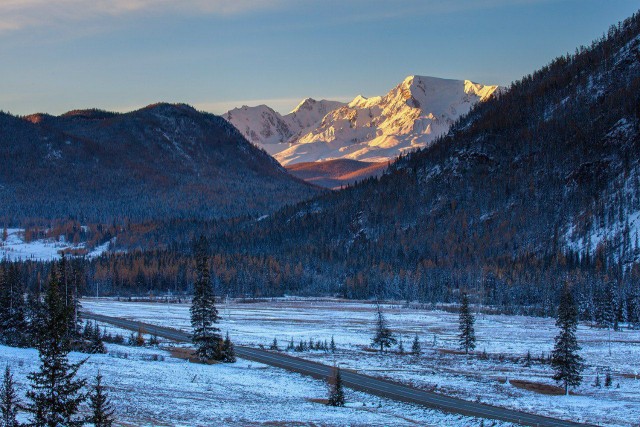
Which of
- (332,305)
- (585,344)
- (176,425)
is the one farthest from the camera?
(332,305)

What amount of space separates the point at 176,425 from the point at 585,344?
207 ft

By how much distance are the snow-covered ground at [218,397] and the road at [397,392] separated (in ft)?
5.69

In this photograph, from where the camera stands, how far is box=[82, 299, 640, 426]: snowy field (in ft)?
183

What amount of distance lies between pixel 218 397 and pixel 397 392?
43.5 ft

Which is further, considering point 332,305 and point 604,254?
point 604,254

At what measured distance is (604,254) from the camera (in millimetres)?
178250

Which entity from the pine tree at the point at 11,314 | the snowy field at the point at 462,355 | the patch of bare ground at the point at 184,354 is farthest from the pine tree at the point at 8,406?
the pine tree at the point at 11,314

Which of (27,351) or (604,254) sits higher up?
(604,254)

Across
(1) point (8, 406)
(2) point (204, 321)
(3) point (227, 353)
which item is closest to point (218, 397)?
(3) point (227, 353)

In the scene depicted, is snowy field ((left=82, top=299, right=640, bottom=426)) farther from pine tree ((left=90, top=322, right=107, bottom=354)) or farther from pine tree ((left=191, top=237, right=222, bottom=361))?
pine tree ((left=90, top=322, right=107, bottom=354))

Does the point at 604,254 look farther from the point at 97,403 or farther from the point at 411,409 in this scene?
the point at 97,403

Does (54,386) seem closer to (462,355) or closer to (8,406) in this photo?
(8,406)

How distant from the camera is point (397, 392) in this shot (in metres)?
57.1


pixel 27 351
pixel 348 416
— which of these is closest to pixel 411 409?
pixel 348 416
